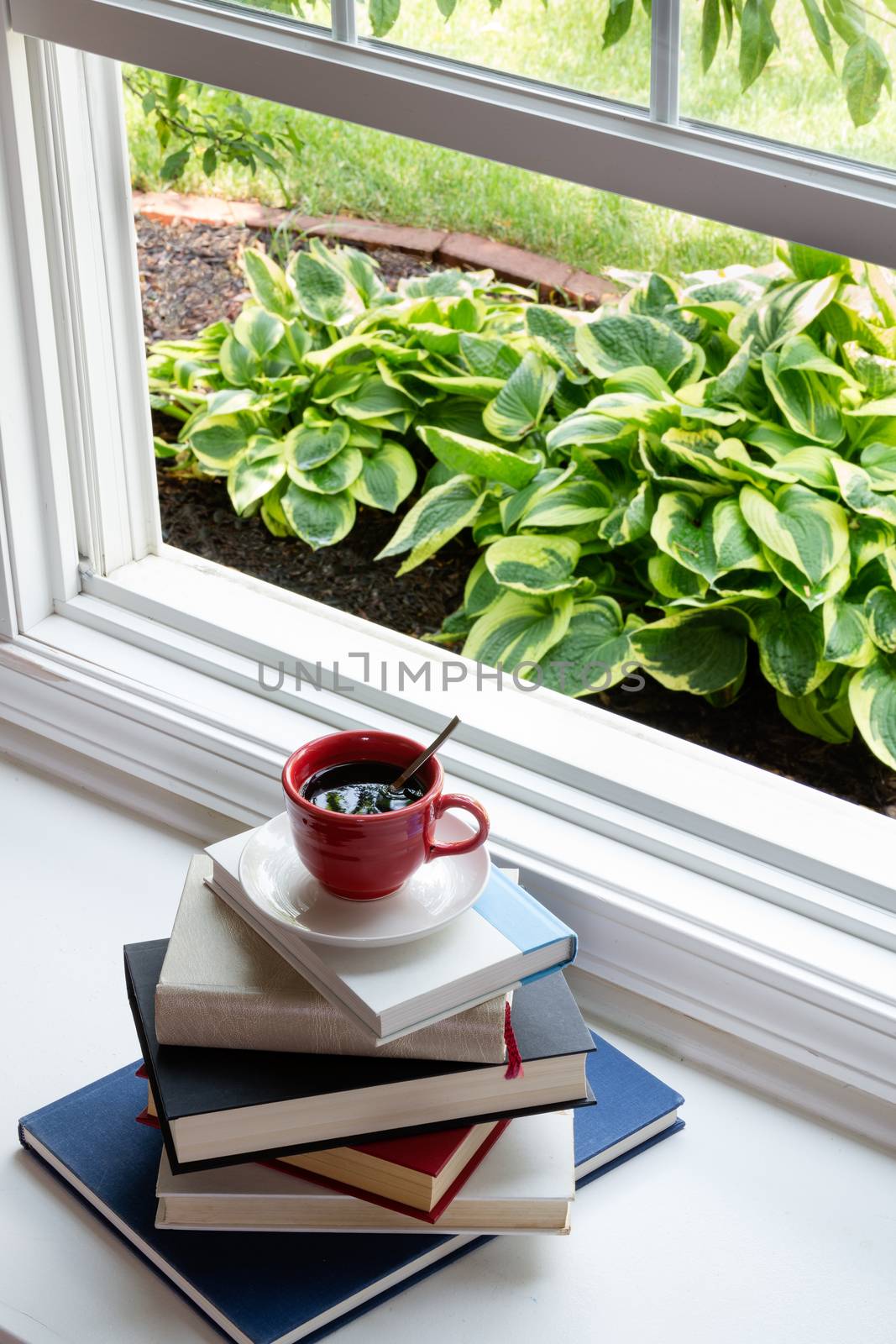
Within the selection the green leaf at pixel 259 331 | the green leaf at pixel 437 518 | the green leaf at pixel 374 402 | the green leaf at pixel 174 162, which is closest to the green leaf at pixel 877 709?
the green leaf at pixel 437 518

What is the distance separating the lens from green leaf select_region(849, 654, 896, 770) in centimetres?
153

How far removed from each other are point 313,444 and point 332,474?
61mm

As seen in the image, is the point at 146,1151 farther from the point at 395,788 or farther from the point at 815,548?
the point at 815,548

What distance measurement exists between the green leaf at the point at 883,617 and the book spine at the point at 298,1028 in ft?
3.16

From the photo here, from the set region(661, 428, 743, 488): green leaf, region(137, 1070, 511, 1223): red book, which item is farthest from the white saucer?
region(661, 428, 743, 488): green leaf

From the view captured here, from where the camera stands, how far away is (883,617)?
1.56 m

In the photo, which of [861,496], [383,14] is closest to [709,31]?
[383,14]

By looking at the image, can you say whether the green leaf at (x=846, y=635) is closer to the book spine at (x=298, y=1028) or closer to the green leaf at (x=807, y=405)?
the green leaf at (x=807, y=405)

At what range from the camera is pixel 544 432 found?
6.20 ft

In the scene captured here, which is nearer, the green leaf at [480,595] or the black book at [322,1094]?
the black book at [322,1094]

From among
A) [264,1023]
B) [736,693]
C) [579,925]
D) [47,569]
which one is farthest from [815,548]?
[264,1023]

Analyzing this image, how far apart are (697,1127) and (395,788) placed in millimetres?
336

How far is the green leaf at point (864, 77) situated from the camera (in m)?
0.73

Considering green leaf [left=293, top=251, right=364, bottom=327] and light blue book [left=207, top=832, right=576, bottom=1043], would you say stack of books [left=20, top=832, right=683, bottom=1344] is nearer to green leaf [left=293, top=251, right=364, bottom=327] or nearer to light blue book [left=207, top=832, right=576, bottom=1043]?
light blue book [left=207, top=832, right=576, bottom=1043]
